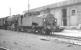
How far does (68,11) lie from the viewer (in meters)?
27.3

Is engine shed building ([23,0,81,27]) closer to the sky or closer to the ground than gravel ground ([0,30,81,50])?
closer to the sky

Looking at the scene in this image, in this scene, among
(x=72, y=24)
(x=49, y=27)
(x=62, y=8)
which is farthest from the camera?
(x=62, y=8)

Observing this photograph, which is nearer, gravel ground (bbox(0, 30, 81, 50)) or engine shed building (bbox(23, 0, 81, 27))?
gravel ground (bbox(0, 30, 81, 50))

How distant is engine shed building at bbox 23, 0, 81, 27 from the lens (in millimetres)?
25250

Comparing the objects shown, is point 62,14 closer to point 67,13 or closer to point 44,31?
point 67,13

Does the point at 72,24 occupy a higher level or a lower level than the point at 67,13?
lower

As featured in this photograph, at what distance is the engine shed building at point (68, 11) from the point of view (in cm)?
2525

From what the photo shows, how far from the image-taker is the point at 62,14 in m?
29.2

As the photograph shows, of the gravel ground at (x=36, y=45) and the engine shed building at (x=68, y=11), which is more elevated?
the engine shed building at (x=68, y=11)

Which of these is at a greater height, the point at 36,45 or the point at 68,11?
the point at 68,11

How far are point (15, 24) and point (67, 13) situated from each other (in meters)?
14.4

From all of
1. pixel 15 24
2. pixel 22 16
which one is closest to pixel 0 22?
pixel 15 24

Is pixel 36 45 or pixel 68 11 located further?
pixel 68 11

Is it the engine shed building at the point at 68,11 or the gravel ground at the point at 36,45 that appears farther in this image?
the engine shed building at the point at 68,11
